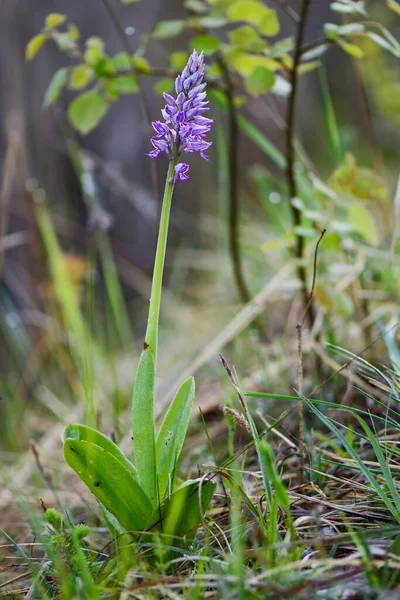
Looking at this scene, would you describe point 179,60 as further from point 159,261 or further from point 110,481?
point 110,481

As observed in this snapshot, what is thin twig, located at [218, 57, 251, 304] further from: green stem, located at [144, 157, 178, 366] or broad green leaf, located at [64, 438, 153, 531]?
broad green leaf, located at [64, 438, 153, 531]

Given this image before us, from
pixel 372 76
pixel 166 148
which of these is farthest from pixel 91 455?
pixel 372 76

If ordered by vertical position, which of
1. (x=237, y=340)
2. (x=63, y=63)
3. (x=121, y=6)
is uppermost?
(x=121, y=6)

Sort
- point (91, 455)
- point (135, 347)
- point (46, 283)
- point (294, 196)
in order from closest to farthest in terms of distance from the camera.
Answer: point (91, 455) < point (294, 196) < point (46, 283) < point (135, 347)

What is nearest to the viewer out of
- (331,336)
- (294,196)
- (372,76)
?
(331,336)

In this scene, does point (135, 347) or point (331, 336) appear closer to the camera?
point (331, 336)

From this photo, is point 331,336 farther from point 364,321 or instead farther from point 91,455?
point 91,455

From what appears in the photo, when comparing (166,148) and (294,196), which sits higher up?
(166,148)

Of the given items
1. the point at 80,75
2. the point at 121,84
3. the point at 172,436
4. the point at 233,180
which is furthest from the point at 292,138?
the point at 172,436
